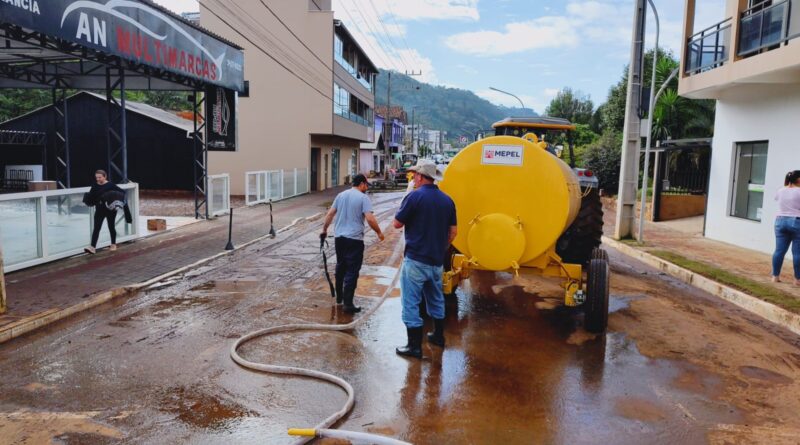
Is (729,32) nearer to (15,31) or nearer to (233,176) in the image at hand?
(15,31)

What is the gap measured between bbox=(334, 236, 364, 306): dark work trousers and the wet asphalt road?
1.09 ft

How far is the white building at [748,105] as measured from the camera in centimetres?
1185

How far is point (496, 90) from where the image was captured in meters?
34.8

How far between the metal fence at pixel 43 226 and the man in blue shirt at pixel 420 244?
6.69m

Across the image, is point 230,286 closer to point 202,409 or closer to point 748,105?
point 202,409

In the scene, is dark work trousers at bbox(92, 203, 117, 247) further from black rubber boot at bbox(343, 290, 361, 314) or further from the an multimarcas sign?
black rubber boot at bbox(343, 290, 361, 314)

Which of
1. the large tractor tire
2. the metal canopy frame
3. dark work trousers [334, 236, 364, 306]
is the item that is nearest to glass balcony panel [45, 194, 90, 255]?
the metal canopy frame

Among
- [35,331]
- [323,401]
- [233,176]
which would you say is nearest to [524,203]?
[323,401]

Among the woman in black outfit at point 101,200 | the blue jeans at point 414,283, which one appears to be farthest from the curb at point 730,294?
the woman in black outfit at point 101,200

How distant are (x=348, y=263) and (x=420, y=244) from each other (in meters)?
1.88

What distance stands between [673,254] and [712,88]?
458cm

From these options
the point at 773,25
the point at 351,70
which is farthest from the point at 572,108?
the point at 773,25

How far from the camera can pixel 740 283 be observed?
9438 millimetres

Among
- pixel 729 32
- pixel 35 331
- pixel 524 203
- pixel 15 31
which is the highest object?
pixel 729 32
